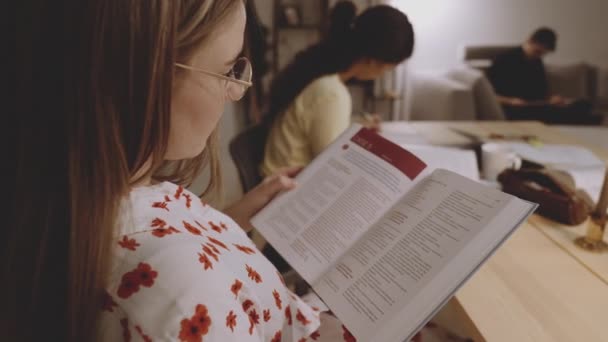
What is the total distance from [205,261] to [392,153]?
411 millimetres

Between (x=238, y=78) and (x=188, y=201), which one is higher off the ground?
(x=238, y=78)

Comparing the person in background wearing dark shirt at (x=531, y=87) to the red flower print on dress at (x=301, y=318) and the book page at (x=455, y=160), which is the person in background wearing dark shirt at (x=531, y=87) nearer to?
the book page at (x=455, y=160)

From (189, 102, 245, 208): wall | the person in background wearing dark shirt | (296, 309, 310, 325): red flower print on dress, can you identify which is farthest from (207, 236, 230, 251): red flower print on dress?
the person in background wearing dark shirt

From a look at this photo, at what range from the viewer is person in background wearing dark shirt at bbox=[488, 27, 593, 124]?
3678mm

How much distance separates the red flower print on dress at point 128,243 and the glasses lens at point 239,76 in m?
0.24

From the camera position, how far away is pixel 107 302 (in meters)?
0.51

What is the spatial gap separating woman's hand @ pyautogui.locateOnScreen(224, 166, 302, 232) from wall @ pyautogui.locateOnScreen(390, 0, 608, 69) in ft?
12.6

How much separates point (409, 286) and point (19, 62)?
1.70ft

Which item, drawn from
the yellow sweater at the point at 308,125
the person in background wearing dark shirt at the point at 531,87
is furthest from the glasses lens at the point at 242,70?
the person in background wearing dark shirt at the point at 531,87

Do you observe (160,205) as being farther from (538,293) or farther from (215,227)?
(538,293)

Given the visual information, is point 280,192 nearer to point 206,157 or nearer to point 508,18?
point 206,157

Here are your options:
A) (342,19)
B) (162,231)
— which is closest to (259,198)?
(162,231)

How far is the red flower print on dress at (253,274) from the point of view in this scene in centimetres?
63

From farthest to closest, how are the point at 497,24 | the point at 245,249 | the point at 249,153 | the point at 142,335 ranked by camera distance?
the point at 497,24 < the point at 249,153 < the point at 245,249 < the point at 142,335
